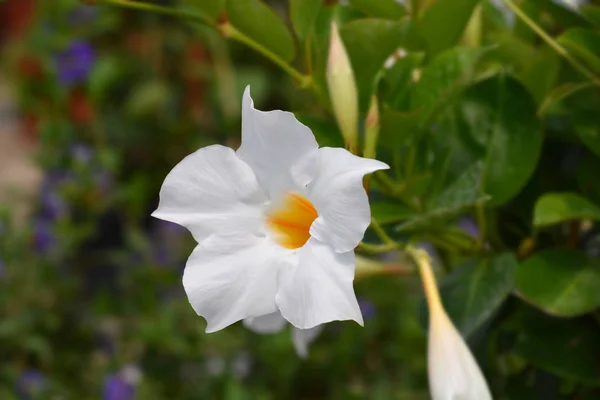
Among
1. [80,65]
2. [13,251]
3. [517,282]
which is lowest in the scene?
[13,251]

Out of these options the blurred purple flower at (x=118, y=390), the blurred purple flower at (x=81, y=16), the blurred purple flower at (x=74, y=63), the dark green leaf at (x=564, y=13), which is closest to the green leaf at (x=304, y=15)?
the dark green leaf at (x=564, y=13)

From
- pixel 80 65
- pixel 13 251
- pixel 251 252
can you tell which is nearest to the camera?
pixel 251 252

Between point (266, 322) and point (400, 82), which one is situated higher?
point (400, 82)

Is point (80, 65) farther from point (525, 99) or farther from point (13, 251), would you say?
point (525, 99)

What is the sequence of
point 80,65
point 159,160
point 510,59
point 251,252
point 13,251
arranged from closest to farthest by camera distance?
point 251,252 < point 510,59 < point 13,251 < point 80,65 < point 159,160

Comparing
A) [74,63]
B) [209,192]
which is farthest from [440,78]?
[74,63]

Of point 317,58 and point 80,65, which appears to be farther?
point 80,65

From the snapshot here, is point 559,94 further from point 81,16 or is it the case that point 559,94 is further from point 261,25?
point 81,16

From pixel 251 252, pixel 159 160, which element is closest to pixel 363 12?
pixel 251 252
